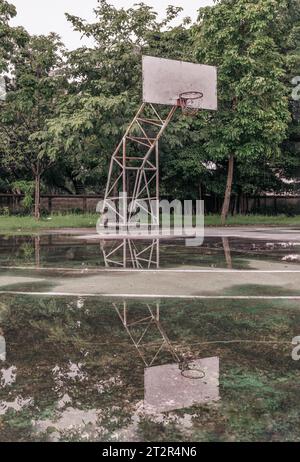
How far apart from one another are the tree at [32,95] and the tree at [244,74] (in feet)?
21.3

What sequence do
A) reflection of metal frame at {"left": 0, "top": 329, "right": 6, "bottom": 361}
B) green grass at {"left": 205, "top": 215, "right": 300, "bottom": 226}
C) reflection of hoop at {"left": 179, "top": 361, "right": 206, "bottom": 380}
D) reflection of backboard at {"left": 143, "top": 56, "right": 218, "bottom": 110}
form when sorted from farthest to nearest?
1. green grass at {"left": 205, "top": 215, "right": 300, "bottom": 226}
2. reflection of backboard at {"left": 143, "top": 56, "right": 218, "bottom": 110}
3. reflection of metal frame at {"left": 0, "top": 329, "right": 6, "bottom": 361}
4. reflection of hoop at {"left": 179, "top": 361, "right": 206, "bottom": 380}

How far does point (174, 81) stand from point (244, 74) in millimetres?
4383

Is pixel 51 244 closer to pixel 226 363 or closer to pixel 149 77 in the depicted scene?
pixel 149 77

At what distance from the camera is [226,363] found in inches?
136

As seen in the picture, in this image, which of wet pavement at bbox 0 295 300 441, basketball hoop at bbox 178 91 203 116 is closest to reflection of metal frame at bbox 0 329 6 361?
wet pavement at bbox 0 295 300 441

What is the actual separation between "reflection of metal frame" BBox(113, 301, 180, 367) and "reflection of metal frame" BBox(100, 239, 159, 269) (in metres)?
3.55

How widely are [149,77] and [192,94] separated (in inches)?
69.5

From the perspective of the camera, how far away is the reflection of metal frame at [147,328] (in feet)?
11.9

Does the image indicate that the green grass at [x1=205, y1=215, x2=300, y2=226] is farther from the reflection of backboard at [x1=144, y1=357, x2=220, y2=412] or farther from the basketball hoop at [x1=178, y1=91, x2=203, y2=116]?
the reflection of backboard at [x1=144, y1=357, x2=220, y2=412]

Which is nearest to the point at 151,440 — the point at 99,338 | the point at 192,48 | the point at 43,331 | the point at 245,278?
the point at 99,338

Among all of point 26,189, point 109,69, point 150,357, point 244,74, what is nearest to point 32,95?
point 109,69

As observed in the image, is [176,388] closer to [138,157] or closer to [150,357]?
[150,357]

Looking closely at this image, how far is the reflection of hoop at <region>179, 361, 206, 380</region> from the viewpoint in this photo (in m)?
3.18

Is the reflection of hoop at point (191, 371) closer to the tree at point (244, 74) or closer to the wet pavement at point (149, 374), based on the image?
the wet pavement at point (149, 374)
